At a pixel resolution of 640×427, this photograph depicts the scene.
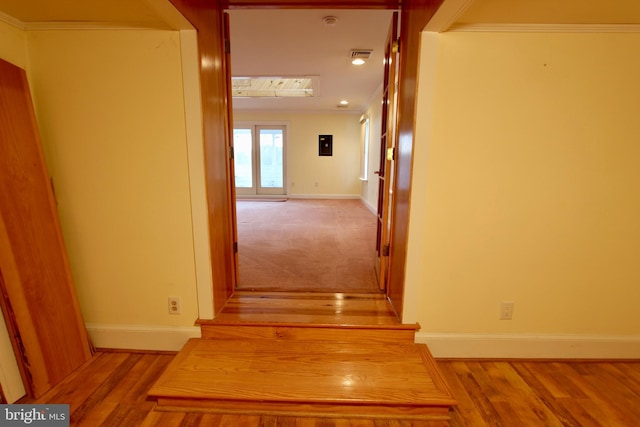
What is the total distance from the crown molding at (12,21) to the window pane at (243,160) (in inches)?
252

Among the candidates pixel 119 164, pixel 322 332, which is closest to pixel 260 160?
pixel 119 164

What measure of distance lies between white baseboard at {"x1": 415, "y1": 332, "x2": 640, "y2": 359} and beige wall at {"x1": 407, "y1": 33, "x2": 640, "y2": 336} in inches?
1.7

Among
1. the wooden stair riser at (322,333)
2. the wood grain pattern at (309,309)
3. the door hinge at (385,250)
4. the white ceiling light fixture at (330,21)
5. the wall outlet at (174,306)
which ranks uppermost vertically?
the white ceiling light fixture at (330,21)

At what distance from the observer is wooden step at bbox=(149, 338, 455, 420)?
1484 mm

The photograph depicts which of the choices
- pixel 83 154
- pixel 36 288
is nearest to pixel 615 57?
pixel 83 154

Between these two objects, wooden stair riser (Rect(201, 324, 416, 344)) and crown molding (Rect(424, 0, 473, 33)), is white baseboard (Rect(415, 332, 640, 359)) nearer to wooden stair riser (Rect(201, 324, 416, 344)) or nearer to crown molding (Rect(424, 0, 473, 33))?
wooden stair riser (Rect(201, 324, 416, 344))

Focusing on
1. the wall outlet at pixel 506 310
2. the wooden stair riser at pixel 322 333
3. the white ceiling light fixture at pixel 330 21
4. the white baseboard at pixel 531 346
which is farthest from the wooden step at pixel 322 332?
the white ceiling light fixture at pixel 330 21

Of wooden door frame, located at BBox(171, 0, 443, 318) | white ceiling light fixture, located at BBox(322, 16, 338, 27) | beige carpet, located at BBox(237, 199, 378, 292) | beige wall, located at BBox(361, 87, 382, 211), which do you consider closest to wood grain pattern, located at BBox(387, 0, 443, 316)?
wooden door frame, located at BBox(171, 0, 443, 318)

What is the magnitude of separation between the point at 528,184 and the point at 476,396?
4.01ft

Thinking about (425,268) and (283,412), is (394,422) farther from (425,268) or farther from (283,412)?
(425,268)

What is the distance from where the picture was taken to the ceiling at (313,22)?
146cm

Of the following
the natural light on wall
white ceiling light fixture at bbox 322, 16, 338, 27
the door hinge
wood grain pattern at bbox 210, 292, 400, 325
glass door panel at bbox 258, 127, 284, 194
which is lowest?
wood grain pattern at bbox 210, 292, 400, 325

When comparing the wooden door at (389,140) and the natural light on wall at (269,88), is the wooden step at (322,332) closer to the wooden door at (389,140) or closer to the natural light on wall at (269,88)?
the wooden door at (389,140)

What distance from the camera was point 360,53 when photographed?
3.36 m
